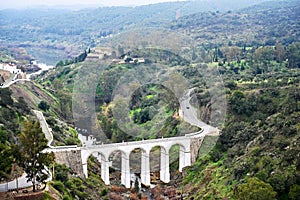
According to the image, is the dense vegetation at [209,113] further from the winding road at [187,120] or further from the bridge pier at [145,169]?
the bridge pier at [145,169]

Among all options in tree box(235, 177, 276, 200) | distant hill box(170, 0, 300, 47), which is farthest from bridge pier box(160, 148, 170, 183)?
distant hill box(170, 0, 300, 47)

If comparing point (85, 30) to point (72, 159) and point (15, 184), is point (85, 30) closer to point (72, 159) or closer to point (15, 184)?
point (72, 159)

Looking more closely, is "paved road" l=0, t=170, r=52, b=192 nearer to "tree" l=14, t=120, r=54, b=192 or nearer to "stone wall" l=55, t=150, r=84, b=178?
"tree" l=14, t=120, r=54, b=192

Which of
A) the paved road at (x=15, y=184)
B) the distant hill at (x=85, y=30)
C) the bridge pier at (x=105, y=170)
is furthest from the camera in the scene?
the distant hill at (x=85, y=30)

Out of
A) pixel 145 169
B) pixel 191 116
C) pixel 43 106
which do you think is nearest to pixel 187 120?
pixel 191 116

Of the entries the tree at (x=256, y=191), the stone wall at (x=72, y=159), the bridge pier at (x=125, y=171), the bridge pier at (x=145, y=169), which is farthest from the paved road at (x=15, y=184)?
the bridge pier at (x=145, y=169)

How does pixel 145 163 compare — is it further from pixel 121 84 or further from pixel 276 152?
pixel 121 84
